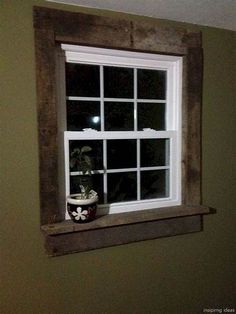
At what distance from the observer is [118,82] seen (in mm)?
2105

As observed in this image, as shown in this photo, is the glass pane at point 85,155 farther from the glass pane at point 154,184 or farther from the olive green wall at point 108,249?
the glass pane at point 154,184

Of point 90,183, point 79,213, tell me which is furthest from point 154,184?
point 79,213

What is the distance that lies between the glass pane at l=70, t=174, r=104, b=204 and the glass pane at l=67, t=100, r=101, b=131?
348 mm

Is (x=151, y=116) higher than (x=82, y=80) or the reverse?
the reverse

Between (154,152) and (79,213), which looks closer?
(79,213)

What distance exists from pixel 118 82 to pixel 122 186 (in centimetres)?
79

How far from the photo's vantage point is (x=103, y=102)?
206 centimetres

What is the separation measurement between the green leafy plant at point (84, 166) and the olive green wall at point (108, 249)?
28cm

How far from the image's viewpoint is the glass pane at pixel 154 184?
2.25 metres

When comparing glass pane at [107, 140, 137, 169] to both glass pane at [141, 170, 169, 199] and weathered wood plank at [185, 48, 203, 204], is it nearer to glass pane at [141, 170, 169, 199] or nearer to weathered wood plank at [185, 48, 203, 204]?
glass pane at [141, 170, 169, 199]

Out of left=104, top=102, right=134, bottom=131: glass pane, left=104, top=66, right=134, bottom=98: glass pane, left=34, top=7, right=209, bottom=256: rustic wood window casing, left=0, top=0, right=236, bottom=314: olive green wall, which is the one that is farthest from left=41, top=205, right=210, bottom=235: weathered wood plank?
left=104, top=66, right=134, bottom=98: glass pane

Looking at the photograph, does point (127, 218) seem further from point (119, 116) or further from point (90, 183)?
point (119, 116)

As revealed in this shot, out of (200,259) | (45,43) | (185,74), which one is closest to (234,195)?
(200,259)

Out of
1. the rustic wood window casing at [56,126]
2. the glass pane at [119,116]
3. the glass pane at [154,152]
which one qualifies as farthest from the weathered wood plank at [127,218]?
the glass pane at [119,116]
